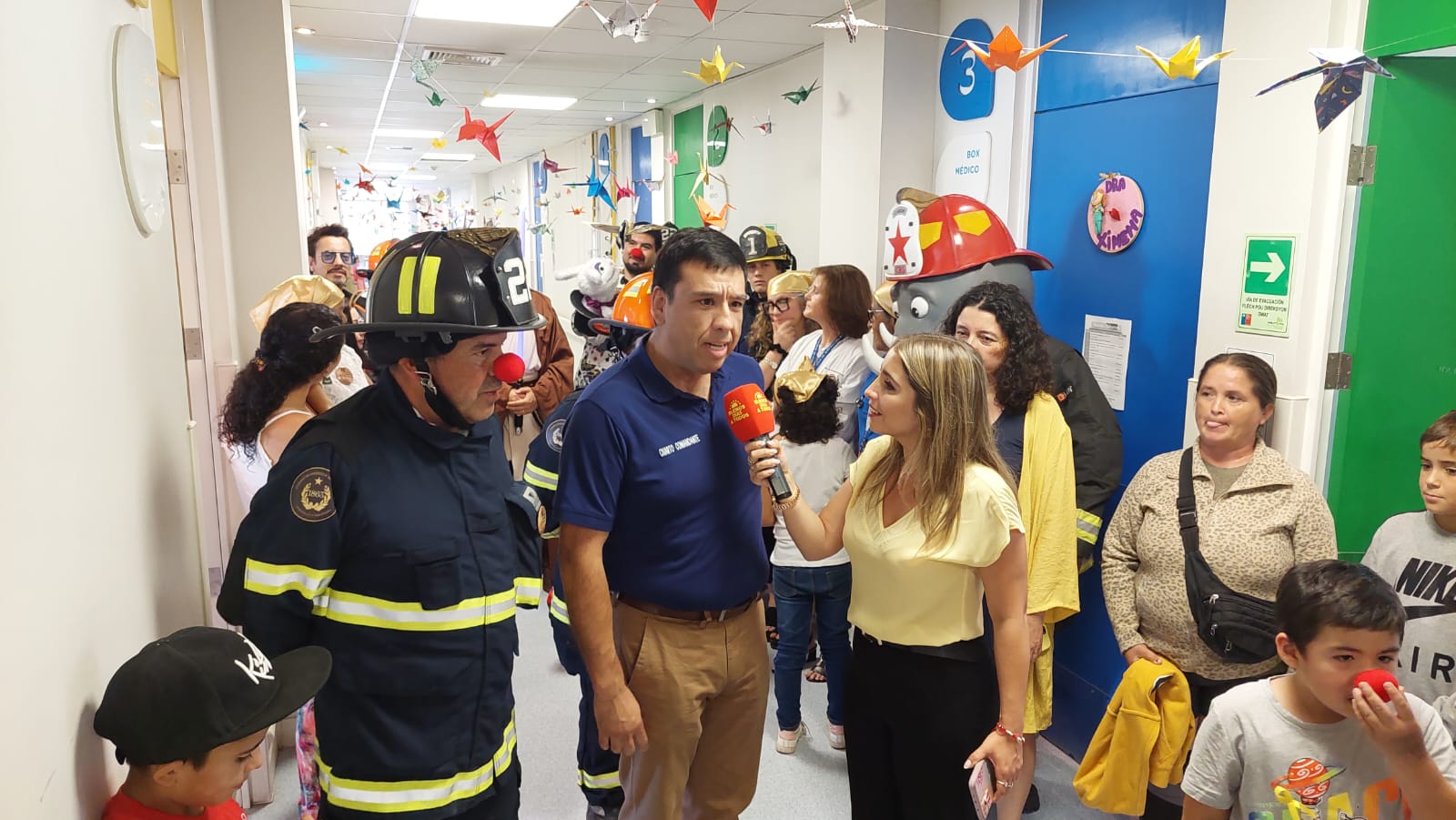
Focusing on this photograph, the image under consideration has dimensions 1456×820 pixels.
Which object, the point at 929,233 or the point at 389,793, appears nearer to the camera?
the point at 389,793

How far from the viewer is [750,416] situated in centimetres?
178

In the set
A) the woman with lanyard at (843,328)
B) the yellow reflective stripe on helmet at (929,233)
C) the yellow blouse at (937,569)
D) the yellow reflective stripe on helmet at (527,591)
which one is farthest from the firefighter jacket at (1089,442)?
the yellow reflective stripe on helmet at (527,591)

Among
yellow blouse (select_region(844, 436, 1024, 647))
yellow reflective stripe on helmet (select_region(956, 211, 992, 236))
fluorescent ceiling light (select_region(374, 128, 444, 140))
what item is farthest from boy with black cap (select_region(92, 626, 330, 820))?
fluorescent ceiling light (select_region(374, 128, 444, 140))

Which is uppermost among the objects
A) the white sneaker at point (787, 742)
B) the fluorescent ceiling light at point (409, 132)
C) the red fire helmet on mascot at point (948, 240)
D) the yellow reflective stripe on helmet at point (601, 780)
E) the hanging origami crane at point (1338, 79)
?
the fluorescent ceiling light at point (409, 132)

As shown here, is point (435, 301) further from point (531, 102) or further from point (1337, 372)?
point (531, 102)

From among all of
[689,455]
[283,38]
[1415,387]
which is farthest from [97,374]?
[1415,387]

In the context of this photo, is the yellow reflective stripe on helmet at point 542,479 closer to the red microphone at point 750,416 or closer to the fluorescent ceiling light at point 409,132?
the red microphone at point 750,416

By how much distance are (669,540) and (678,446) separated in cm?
20

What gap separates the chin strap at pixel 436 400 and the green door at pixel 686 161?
21.8 feet

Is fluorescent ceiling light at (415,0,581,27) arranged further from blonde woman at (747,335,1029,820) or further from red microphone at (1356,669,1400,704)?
red microphone at (1356,669,1400,704)

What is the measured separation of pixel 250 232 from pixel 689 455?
8.08 ft

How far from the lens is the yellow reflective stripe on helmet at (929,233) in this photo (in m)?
3.07

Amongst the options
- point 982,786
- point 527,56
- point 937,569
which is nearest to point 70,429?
point 937,569

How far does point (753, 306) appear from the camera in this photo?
471 centimetres
